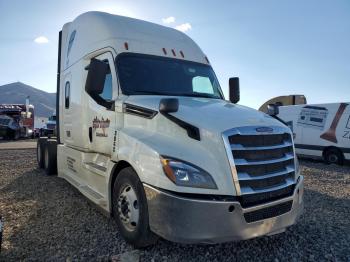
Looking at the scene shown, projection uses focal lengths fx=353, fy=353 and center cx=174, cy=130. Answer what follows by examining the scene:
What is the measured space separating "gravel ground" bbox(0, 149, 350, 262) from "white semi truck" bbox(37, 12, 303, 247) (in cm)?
36

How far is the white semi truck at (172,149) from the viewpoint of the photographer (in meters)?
3.66

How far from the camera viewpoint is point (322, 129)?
48.6 ft

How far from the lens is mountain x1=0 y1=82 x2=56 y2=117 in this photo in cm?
13450

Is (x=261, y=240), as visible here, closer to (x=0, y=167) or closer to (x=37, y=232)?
(x=37, y=232)

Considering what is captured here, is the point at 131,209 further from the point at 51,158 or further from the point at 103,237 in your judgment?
the point at 51,158

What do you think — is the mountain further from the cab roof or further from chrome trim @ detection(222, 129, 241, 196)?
chrome trim @ detection(222, 129, 241, 196)

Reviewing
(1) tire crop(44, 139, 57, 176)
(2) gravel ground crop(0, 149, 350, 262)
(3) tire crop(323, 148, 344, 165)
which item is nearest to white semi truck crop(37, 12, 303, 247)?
(2) gravel ground crop(0, 149, 350, 262)

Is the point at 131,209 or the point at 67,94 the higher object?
the point at 67,94

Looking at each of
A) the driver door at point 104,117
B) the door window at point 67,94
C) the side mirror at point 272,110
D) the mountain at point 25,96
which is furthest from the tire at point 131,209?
the mountain at point 25,96

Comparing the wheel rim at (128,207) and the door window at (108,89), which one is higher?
the door window at (108,89)

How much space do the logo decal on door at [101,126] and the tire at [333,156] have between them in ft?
38.8

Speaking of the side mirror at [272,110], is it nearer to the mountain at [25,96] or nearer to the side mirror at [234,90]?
the side mirror at [234,90]

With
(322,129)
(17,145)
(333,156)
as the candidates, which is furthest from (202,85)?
(17,145)

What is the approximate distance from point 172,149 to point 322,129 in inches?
496
